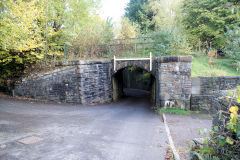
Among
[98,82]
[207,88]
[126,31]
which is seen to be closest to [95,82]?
[98,82]

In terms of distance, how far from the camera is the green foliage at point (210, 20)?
1401 cm

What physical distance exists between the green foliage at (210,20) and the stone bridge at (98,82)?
5365 millimetres

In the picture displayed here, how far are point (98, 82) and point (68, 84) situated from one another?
6.71 feet

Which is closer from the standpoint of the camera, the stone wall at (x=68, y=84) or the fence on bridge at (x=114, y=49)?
the stone wall at (x=68, y=84)

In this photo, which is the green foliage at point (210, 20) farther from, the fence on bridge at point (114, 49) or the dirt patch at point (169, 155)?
the dirt patch at point (169, 155)

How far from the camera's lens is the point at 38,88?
11.7 meters

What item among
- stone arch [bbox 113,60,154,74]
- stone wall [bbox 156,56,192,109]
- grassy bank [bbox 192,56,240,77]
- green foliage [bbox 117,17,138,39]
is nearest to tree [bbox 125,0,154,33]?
green foliage [bbox 117,17,138,39]

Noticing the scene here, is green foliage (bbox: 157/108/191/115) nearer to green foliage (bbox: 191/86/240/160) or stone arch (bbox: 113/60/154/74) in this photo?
stone arch (bbox: 113/60/154/74)

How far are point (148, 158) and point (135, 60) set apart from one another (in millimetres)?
8160

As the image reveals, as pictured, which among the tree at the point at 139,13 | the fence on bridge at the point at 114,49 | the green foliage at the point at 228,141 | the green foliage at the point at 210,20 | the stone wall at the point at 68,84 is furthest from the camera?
the tree at the point at 139,13

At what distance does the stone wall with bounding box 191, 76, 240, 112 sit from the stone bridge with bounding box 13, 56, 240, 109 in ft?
0.18

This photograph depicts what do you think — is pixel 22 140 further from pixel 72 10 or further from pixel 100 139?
pixel 72 10

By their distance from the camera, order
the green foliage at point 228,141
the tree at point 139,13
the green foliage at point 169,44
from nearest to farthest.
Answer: the green foliage at point 228,141 < the green foliage at point 169,44 < the tree at point 139,13

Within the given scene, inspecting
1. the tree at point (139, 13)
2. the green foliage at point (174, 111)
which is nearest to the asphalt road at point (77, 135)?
the green foliage at point (174, 111)
